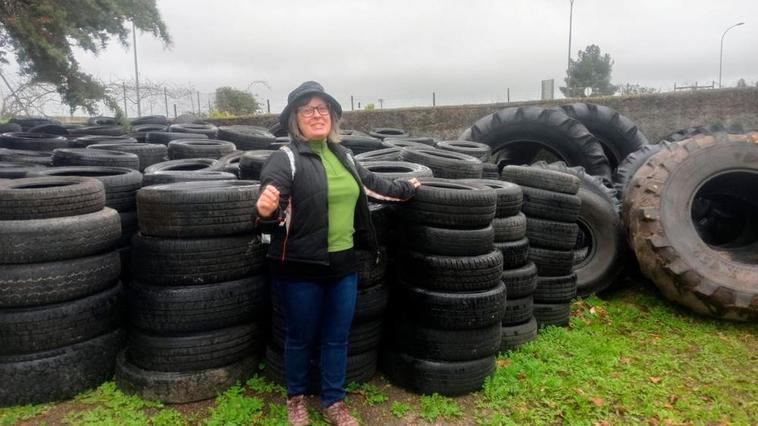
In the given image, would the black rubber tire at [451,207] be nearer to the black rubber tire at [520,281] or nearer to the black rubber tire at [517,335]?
the black rubber tire at [520,281]

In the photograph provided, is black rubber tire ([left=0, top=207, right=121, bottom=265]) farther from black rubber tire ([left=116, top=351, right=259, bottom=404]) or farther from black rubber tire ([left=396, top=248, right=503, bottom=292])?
black rubber tire ([left=396, top=248, right=503, bottom=292])

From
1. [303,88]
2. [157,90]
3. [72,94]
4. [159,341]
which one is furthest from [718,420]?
[157,90]

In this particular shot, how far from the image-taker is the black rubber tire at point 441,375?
142 inches

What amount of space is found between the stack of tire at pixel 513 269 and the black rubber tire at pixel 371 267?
Answer: 1212 mm

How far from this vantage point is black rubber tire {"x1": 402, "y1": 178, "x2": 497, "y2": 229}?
360 centimetres

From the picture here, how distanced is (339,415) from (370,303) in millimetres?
823

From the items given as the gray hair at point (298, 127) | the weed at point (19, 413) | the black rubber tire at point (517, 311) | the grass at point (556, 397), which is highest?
the gray hair at point (298, 127)

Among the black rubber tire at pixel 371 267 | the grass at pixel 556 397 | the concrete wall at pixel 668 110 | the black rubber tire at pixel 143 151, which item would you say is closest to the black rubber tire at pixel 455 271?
the black rubber tire at pixel 371 267

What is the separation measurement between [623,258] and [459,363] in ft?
10.6

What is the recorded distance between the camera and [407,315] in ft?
12.3

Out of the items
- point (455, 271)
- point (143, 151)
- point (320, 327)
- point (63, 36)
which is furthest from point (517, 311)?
point (63, 36)

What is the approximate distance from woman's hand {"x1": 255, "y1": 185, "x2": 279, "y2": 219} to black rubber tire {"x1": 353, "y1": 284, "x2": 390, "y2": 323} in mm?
1145

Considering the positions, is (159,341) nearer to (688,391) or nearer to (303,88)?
(303,88)

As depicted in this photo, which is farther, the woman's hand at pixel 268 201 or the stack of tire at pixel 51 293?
the stack of tire at pixel 51 293
